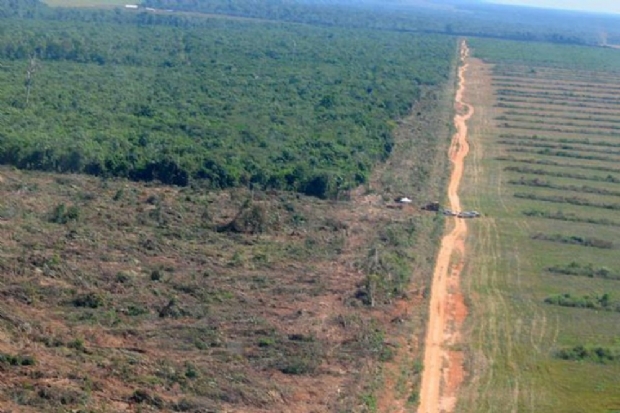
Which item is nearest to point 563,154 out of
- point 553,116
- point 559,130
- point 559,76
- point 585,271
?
point 559,130

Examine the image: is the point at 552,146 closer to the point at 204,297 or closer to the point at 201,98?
the point at 201,98

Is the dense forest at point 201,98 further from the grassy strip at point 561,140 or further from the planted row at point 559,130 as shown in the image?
the grassy strip at point 561,140

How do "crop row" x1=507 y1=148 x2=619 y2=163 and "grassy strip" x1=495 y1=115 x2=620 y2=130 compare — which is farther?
"grassy strip" x1=495 y1=115 x2=620 y2=130

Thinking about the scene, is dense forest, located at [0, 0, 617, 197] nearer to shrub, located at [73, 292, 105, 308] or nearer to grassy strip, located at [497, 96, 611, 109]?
grassy strip, located at [497, 96, 611, 109]

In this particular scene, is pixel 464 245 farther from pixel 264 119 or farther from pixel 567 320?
pixel 264 119

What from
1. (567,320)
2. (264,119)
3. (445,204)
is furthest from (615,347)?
Answer: (264,119)

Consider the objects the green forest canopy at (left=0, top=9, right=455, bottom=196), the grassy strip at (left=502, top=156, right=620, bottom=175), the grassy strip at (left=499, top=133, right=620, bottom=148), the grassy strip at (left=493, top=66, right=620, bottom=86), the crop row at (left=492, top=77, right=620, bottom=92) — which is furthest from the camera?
the grassy strip at (left=493, top=66, right=620, bottom=86)

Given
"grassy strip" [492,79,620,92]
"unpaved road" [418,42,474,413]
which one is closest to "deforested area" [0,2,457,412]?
"unpaved road" [418,42,474,413]
